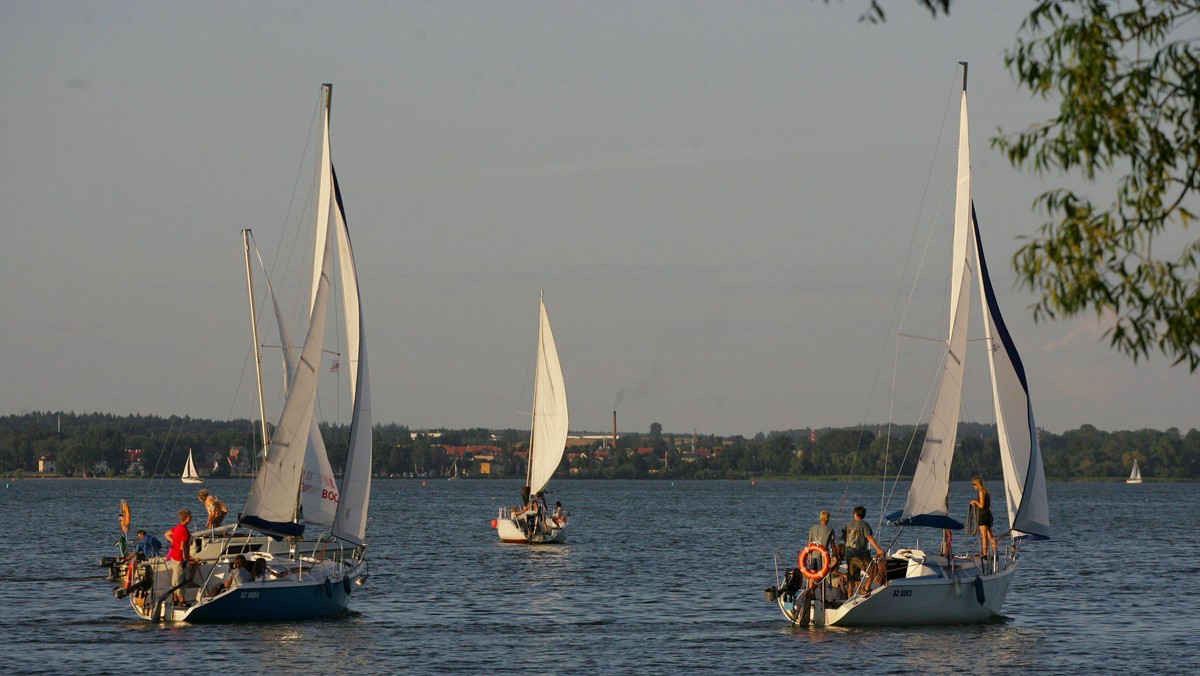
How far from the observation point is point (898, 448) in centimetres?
18338

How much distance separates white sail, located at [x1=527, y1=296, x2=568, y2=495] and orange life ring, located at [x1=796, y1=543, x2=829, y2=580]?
41.4 meters

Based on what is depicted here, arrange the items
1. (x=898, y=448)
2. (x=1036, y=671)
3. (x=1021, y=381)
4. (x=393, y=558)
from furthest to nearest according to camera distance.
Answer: (x=898, y=448) < (x=393, y=558) < (x=1021, y=381) < (x=1036, y=671)

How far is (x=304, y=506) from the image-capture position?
36.1 metres

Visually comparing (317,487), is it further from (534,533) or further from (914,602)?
(534,533)

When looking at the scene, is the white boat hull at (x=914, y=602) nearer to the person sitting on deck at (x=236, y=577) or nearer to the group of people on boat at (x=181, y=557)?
the person sitting on deck at (x=236, y=577)

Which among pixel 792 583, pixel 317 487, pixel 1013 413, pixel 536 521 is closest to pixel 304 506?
pixel 317 487

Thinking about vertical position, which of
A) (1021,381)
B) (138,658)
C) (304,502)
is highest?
(1021,381)

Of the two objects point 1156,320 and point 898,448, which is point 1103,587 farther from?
point 898,448

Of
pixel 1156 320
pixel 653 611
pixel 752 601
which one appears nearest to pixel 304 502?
pixel 653 611

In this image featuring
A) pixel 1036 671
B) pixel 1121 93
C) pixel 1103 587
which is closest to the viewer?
pixel 1121 93

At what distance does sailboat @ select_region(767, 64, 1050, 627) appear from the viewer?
33031 mm

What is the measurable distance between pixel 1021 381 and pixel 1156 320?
2027cm

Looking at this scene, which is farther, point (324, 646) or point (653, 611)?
point (653, 611)

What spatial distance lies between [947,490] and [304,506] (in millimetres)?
14251
